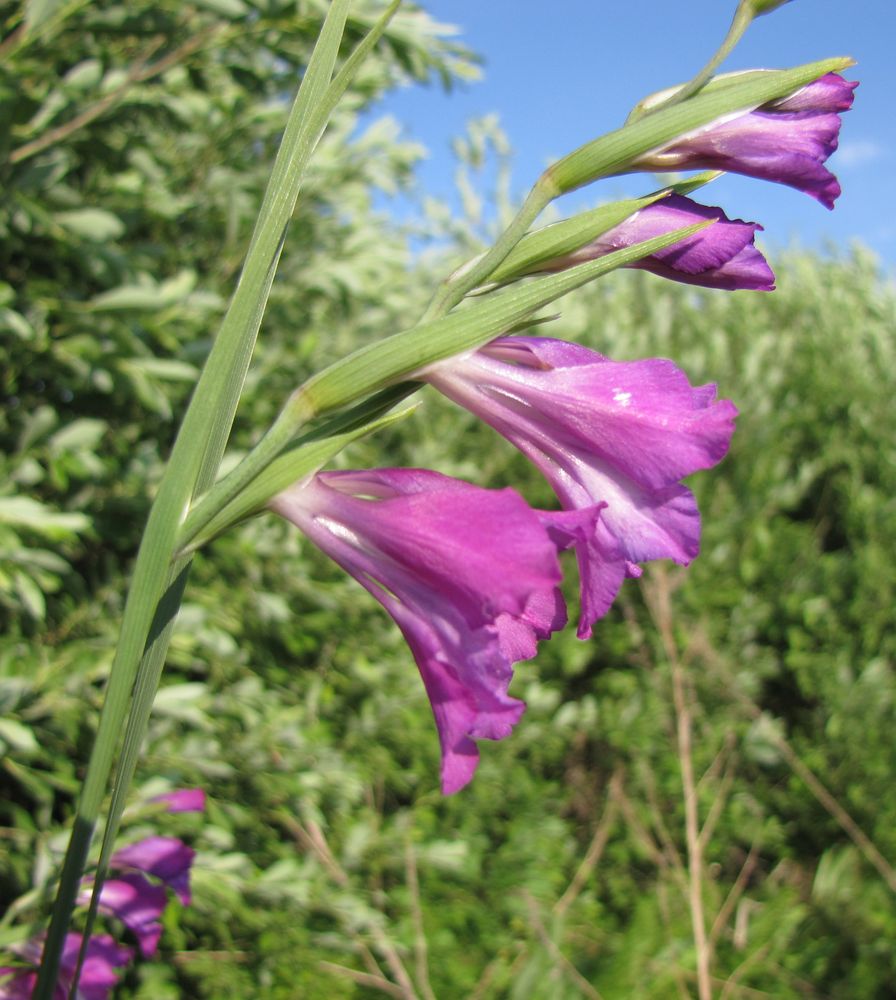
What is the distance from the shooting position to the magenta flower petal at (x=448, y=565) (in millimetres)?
580

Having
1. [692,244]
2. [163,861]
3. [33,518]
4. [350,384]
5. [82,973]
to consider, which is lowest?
[82,973]

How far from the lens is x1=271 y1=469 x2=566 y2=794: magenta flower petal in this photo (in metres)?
0.58

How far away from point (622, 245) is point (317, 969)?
8.20ft

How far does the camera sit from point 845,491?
4758 millimetres

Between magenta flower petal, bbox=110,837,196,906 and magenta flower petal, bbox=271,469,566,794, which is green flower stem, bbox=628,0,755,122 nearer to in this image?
magenta flower petal, bbox=271,469,566,794

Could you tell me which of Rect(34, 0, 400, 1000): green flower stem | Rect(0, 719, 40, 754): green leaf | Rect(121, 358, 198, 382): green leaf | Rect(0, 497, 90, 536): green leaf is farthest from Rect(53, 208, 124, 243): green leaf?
Rect(34, 0, 400, 1000): green flower stem

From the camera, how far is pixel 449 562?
60 centimetres

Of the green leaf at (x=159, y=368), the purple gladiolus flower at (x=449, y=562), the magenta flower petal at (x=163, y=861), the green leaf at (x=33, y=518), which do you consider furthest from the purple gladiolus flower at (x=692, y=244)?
the green leaf at (x=159, y=368)

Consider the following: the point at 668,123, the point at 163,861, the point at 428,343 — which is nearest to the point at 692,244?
the point at 668,123

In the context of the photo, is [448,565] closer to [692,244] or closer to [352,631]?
[692,244]

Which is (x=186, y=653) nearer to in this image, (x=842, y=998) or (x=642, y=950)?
(x=642, y=950)

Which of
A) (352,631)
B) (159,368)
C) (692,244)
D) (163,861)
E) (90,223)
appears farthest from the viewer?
(352,631)

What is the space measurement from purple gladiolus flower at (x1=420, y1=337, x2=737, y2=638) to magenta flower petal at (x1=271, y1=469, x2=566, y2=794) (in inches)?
2.7

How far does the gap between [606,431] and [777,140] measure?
24 cm
